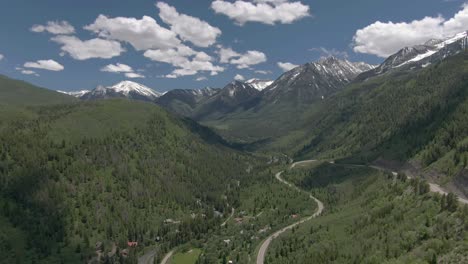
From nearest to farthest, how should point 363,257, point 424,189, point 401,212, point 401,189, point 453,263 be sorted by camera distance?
point 453,263 < point 363,257 < point 401,212 < point 424,189 < point 401,189

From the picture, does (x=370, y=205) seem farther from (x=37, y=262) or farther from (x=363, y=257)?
(x=37, y=262)

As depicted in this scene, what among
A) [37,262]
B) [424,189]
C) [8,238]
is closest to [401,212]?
[424,189]

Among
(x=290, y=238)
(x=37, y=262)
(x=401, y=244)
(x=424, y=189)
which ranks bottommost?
(x=37, y=262)

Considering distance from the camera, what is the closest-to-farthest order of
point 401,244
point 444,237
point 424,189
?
point 444,237, point 401,244, point 424,189

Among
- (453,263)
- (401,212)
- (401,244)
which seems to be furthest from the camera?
(401,212)

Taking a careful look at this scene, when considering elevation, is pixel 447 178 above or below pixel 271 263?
above

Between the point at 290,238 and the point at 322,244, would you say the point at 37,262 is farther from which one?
the point at 322,244

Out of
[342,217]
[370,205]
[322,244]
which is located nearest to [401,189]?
[370,205]

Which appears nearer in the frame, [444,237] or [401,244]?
[444,237]

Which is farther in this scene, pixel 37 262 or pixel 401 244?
pixel 37 262
